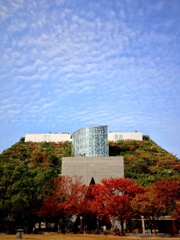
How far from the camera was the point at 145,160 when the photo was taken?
232 feet

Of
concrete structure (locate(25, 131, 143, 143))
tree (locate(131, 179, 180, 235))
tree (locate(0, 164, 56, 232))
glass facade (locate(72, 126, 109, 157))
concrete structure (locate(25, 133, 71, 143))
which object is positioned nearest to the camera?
tree (locate(131, 179, 180, 235))

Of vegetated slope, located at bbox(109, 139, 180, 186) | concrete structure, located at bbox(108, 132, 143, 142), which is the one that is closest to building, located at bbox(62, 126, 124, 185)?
vegetated slope, located at bbox(109, 139, 180, 186)

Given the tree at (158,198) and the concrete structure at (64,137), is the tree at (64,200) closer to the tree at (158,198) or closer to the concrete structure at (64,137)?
the tree at (158,198)

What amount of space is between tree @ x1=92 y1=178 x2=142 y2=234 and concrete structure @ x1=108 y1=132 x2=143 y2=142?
5462cm

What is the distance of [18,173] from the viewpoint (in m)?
35.1

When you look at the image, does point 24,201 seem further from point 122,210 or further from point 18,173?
point 122,210

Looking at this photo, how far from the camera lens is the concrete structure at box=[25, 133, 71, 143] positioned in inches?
3666

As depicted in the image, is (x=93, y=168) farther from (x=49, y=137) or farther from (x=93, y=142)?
(x=49, y=137)

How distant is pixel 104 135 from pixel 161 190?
38.7 meters

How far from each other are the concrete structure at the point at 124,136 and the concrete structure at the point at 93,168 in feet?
130

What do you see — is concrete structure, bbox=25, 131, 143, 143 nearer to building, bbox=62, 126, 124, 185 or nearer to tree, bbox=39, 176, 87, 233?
building, bbox=62, 126, 124, 185

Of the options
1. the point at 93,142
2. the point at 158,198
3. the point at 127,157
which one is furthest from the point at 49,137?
the point at 158,198

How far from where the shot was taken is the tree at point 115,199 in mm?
32625

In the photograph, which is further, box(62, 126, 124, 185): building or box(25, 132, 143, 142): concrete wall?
box(25, 132, 143, 142): concrete wall
